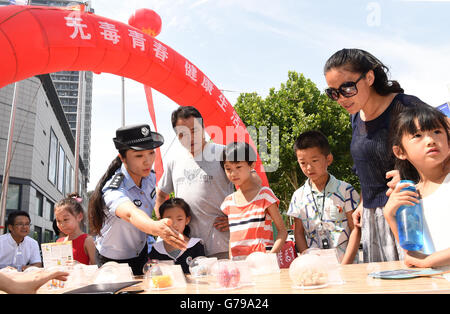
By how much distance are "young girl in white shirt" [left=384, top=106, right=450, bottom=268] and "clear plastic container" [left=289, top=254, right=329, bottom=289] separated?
0.40m

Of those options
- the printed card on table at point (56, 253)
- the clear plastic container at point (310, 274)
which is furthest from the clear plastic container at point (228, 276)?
the printed card on table at point (56, 253)

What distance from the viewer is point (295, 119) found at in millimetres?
12312

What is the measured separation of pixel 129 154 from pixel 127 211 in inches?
20.6

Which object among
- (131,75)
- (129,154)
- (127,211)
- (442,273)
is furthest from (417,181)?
(131,75)

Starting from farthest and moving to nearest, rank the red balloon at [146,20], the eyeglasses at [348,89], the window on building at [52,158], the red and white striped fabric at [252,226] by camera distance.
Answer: the window on building at [52,158] < the red balloon at [146,20] < the red and white striped fabric at [252,226] < the eyeglasses at [348,89]

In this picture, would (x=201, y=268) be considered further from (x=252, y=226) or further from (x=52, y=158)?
(x=52, y=158)

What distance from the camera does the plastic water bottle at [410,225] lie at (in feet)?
4.14

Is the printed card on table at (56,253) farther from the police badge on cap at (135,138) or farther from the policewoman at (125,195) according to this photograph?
the police badge on cap at (135,138)

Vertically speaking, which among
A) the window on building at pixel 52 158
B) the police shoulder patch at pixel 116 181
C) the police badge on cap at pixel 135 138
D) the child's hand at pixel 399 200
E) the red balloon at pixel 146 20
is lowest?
the child's hand at pixel 399 200

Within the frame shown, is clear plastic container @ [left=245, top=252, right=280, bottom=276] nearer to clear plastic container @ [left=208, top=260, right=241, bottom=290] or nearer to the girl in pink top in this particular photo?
clear plastic container @ [left=208, top=260, right=241, bottom=290]

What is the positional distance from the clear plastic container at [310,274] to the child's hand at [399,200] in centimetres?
39

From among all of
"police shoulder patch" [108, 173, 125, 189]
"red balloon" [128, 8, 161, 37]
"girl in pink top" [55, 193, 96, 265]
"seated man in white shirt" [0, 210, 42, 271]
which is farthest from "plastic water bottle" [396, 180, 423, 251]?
"red balloon" [128, 8, 161, 37]

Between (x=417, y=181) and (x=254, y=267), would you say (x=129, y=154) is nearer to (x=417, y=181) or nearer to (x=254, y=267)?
Answer: (x=254, y=267)
